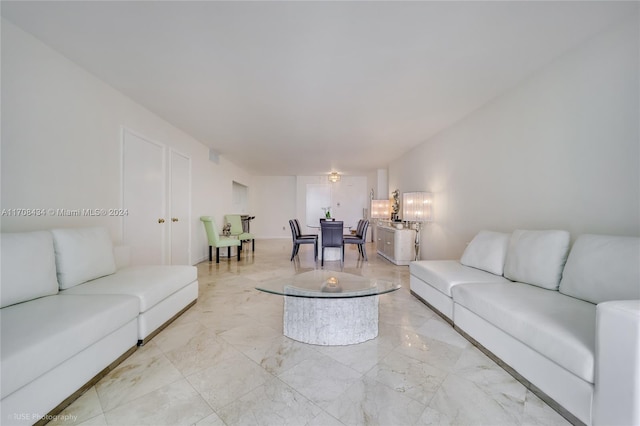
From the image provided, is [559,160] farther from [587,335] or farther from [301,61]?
[301,61]

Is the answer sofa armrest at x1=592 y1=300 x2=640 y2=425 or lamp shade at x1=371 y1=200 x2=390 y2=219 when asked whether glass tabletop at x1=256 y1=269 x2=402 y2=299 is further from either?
lamp shade at x1=371 y1=200 x2=390 y2=219

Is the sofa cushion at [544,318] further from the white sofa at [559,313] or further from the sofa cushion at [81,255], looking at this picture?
the sofa cushion at [81,255]

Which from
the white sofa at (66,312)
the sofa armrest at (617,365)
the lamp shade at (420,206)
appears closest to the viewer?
the sofa armrest at (617,365)

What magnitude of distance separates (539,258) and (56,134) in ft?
14.2

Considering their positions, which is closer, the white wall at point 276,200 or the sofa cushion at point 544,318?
the sofa cushion at point 544,318

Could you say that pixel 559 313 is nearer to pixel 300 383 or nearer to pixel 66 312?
pixel 300 383

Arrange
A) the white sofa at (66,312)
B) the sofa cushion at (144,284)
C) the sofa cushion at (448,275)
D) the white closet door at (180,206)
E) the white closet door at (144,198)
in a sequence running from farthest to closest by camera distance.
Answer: the white closet door at (180,206)
the white closet door at (144,198)
the sofa cushion at (448,275)
the sofa cushion at (144,284)
the white sofa at (66,312)

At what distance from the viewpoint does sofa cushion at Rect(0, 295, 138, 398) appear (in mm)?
1083

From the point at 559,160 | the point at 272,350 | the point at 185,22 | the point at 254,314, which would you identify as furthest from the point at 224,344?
the point at 559,160

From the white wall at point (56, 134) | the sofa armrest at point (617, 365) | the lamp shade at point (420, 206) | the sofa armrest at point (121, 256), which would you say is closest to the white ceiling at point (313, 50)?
the white wall at point (56, 134)

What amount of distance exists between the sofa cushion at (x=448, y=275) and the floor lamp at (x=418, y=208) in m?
1.67

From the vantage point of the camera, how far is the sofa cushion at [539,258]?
1.97m

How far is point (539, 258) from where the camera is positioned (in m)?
2.06

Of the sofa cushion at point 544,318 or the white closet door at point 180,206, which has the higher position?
the white closet door at point 180,206
